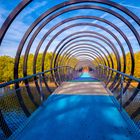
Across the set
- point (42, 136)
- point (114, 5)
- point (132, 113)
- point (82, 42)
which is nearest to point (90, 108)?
point (132, 113)

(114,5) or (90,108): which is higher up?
(114,5)

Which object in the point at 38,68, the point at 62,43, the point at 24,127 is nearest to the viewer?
the point at 24,127

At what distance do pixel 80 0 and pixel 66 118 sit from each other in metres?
4.57

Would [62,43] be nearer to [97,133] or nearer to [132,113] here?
[132,113]

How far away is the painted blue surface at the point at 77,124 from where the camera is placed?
10.5 ft

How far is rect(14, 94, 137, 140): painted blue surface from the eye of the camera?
3189 mm

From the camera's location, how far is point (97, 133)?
330 cm

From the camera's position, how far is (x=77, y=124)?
3748 millimetres

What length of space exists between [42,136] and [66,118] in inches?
39.0

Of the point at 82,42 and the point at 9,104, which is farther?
the point at 82,42

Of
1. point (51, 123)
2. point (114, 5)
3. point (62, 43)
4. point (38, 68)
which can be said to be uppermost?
point (114, 5)

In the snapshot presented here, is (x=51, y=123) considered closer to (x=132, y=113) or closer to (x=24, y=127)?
(x=24, y=127)

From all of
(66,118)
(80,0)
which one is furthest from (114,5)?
(66,118)

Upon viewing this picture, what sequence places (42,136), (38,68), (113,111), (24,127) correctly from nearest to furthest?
(42,136) < (24,127) < (113,111) < (38,68)
